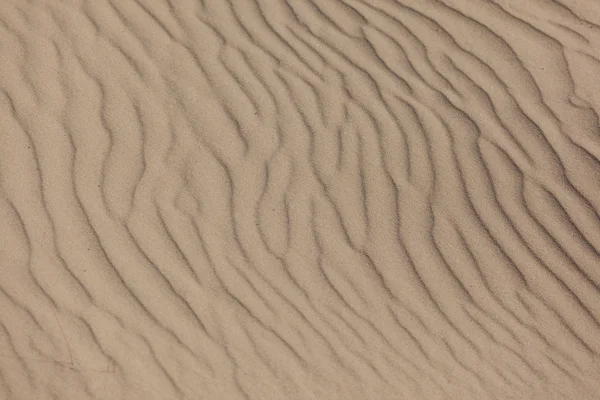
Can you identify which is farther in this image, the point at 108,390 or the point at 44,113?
the point at 44,113

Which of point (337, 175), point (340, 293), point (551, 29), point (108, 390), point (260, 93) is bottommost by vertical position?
point (108, 390)

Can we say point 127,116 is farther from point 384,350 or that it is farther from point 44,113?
point 384,350

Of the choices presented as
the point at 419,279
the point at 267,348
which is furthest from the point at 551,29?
the point at 267,348

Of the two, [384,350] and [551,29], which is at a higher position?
[551,29]

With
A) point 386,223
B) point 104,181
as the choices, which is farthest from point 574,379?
point 104,181

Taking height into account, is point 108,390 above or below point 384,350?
below

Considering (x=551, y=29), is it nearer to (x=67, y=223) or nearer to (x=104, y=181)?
(x=104, y=181)
